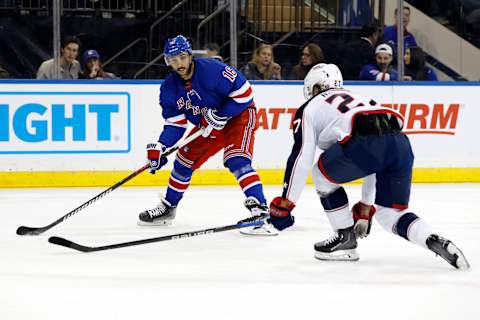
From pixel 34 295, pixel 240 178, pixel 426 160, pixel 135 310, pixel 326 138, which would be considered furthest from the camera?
pixel 426 160

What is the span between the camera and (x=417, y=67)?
7453mm

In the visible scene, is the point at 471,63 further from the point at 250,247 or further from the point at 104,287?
the point at 104,287

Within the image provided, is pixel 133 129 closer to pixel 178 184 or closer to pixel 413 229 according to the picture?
pixel 178 184

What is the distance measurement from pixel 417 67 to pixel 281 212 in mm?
4184

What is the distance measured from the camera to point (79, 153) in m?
6.85

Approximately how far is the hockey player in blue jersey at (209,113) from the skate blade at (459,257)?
1.31 meters

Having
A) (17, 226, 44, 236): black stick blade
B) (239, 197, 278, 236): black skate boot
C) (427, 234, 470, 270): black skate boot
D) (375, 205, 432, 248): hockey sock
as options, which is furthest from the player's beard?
(427, 234, 470, 270): black skate boot

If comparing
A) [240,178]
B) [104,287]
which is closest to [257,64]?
[240,178]

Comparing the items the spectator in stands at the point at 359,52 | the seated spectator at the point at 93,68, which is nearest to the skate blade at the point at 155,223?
the seated spectator at the point at 93,68

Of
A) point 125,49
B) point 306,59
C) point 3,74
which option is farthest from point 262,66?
point 3,74

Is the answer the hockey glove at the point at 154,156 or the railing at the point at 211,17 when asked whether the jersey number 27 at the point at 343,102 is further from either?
the railing at the point at 211,17

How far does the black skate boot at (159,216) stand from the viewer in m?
5.00

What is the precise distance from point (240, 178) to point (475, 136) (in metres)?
3.33

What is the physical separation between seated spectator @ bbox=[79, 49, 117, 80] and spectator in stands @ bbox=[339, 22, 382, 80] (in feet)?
6.01
